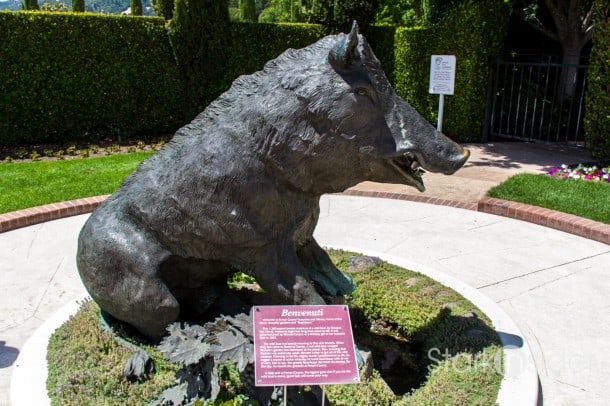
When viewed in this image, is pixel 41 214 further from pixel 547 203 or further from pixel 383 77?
pixel 547 203

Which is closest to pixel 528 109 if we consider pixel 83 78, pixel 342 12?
pixel 342 12

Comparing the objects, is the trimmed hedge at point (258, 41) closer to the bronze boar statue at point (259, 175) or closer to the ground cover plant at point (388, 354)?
the ground cover plant at point (388, 354)

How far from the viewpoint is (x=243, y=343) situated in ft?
8.35

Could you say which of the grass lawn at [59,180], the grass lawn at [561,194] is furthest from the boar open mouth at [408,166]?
the grass lawn at [59,180]

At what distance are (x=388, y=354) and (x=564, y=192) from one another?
206 inches

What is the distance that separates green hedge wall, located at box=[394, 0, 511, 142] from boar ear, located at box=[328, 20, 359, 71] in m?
11.4

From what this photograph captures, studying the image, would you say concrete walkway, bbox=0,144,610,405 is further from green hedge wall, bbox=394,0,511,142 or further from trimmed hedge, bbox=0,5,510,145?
trimmed hedge, bbox=0,5,510,145

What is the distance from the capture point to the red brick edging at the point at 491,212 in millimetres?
6592

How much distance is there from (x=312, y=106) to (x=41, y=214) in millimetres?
5644

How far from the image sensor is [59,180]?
878 cm

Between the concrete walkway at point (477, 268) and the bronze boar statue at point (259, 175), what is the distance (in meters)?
1.34

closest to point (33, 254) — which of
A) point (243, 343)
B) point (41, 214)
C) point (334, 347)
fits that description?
point (41, 214)

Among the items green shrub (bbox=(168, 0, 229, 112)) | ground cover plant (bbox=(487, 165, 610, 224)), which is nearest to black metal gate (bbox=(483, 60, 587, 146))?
ground cover plant (bbox=(487, 165, 610, 224))

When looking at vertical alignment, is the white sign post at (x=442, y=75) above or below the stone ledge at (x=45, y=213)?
above
